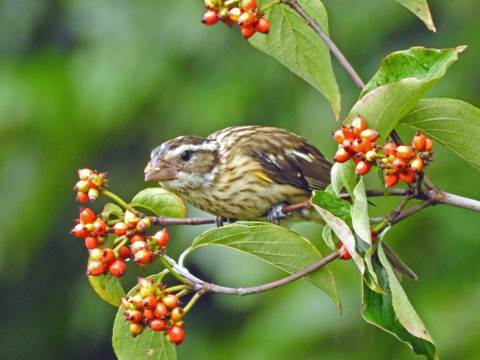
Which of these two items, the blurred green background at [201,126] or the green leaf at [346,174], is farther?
the blurred green background at [201,126]

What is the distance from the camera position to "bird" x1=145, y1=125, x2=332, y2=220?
4.67m

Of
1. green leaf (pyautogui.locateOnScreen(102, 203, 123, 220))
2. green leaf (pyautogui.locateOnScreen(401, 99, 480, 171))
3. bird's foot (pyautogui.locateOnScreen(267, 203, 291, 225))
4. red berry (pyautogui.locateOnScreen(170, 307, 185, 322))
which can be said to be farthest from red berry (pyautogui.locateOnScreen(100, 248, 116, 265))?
bird's foot (pyautogui.locateOnScreen(267, 203, 291, 225))

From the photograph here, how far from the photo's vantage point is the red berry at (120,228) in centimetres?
326

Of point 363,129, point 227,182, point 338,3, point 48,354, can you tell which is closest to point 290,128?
point 338,3

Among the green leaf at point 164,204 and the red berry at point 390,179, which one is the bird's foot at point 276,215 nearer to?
the green leaf at point 164,204

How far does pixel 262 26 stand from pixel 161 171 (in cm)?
126

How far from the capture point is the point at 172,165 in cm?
463

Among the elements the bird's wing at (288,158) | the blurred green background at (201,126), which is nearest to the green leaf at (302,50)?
the bird's wing at (288,158)

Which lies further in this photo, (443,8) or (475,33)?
(443,8)

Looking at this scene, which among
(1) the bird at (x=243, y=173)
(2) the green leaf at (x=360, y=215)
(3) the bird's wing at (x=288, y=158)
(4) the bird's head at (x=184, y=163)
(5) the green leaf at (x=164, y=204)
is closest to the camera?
(2) the green leaf at (x=360, y=215)

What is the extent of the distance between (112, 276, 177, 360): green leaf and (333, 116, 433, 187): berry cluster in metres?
0.70

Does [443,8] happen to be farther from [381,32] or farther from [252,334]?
[252,334]

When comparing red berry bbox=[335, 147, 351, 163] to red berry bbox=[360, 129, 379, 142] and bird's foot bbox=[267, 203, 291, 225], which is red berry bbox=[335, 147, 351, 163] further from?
bird's foot bbox=[267, 203, 291, 225]

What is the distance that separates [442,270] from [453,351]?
57 centimetres
